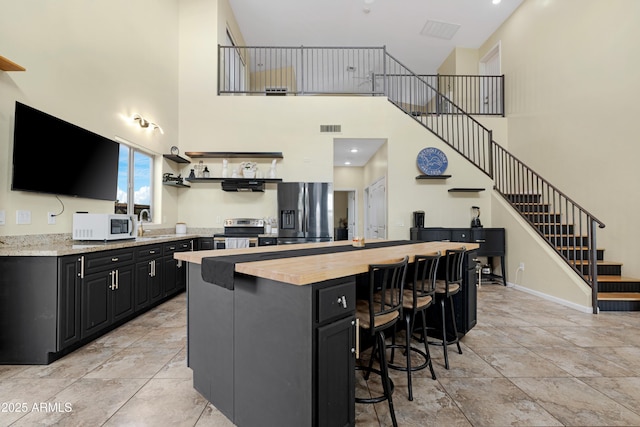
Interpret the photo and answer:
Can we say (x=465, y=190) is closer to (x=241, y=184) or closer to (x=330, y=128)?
(x=330, y=128)

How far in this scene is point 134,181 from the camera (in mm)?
4590

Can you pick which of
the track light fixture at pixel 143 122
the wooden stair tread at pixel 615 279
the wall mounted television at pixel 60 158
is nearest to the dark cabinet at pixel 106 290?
the wall mounted television at pixel 60 158

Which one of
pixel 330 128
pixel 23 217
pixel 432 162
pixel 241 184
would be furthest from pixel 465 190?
pixel 23 217

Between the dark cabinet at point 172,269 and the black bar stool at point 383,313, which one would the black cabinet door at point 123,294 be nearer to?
the dark cabinet at point 172,269

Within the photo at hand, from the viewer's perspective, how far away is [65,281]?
2465 millimetres

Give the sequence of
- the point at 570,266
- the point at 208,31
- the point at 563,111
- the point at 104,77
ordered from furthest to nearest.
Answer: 1. the point at 208,31
2. the point at 563,111
3. the point at 570,266
4. the point at 104,77

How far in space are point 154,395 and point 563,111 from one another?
6.81 metres

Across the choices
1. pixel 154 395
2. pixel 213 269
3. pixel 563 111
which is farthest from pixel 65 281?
pixel 563 111

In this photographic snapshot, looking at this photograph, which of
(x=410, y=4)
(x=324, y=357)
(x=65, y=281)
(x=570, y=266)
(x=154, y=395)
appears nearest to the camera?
(x=324, y=357)

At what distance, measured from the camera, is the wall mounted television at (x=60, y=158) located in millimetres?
2600

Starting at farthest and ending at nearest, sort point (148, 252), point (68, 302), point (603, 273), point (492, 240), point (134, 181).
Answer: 1. point (492, 240)
2. point (134, 181)
3. point (603, 273)
4. point (148, 252)
5. point (68, 302)

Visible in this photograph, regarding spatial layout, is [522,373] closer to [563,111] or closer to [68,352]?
[68,352]

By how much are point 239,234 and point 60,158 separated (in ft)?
8.96

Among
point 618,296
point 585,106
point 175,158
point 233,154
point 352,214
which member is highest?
point 585,106
